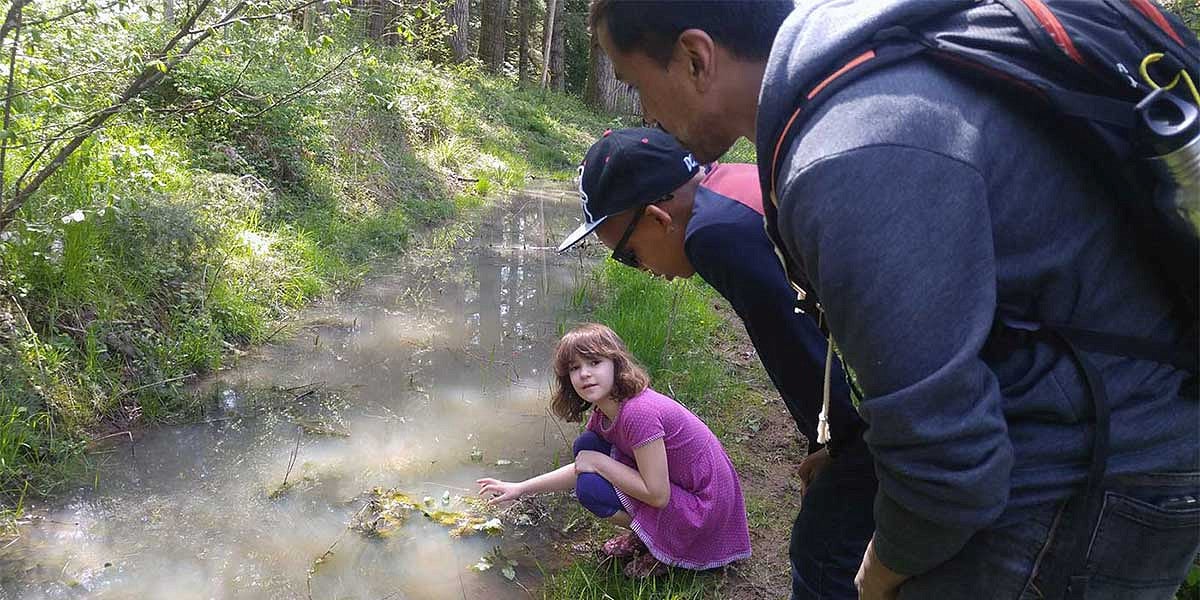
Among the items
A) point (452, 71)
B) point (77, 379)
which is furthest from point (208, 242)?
point (452, 71)

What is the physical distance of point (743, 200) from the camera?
1.80 metres

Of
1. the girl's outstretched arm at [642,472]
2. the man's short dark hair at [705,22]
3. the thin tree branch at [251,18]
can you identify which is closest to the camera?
the man's short dark hair at [705,22]

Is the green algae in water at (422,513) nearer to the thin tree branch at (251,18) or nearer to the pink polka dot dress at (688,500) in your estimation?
the pink polka dot dress at (688,500)

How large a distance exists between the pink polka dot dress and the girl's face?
3.5 inches

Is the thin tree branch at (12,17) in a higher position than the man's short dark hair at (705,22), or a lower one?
lower

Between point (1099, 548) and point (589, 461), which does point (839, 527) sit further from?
point (589, 461)

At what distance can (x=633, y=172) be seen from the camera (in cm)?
197

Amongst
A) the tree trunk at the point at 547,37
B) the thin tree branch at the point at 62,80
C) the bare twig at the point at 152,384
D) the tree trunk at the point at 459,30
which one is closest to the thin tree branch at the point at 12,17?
the thin tree branch at the point at 62,80

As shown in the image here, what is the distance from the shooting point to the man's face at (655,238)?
6.53 ft

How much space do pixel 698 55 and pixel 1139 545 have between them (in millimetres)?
865

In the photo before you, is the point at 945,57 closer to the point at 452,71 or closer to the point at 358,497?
the point at 358,497

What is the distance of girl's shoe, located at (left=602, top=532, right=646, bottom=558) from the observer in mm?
2795

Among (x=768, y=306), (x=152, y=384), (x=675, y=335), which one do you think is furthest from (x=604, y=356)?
(x=152, y=384)

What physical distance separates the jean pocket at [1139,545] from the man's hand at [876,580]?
0.80ft
